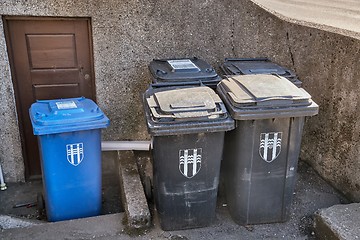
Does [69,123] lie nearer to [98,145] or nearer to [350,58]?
[98,145]

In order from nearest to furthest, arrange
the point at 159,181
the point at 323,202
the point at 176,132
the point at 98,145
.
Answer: the point at 176,132
the point at 159,181
the point at 98,145
the point at 323,202

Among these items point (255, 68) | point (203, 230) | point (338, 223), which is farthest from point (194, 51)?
point (338, 223)

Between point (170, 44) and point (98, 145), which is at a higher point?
point (170, 44)

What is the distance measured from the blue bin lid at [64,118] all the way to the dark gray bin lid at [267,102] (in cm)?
122

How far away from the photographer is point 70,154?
3465mm

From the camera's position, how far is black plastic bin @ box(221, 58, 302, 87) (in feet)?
12.5

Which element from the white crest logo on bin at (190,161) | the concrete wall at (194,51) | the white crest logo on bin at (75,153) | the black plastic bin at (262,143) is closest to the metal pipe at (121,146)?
the concrete wall at (194,51)

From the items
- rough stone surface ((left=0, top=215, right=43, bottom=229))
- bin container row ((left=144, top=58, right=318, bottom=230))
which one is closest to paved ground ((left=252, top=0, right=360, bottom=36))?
bin container row ((left=144, top=58, right=318, bottom=230))

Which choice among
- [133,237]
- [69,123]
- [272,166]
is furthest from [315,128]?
[69,123]

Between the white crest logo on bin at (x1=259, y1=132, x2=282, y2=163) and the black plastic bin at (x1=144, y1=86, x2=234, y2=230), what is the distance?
0.35 meters

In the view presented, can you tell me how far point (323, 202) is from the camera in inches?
151

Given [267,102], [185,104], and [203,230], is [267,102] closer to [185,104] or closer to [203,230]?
[185,104]

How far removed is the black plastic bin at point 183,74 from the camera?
3.61 m

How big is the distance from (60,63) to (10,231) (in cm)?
192
